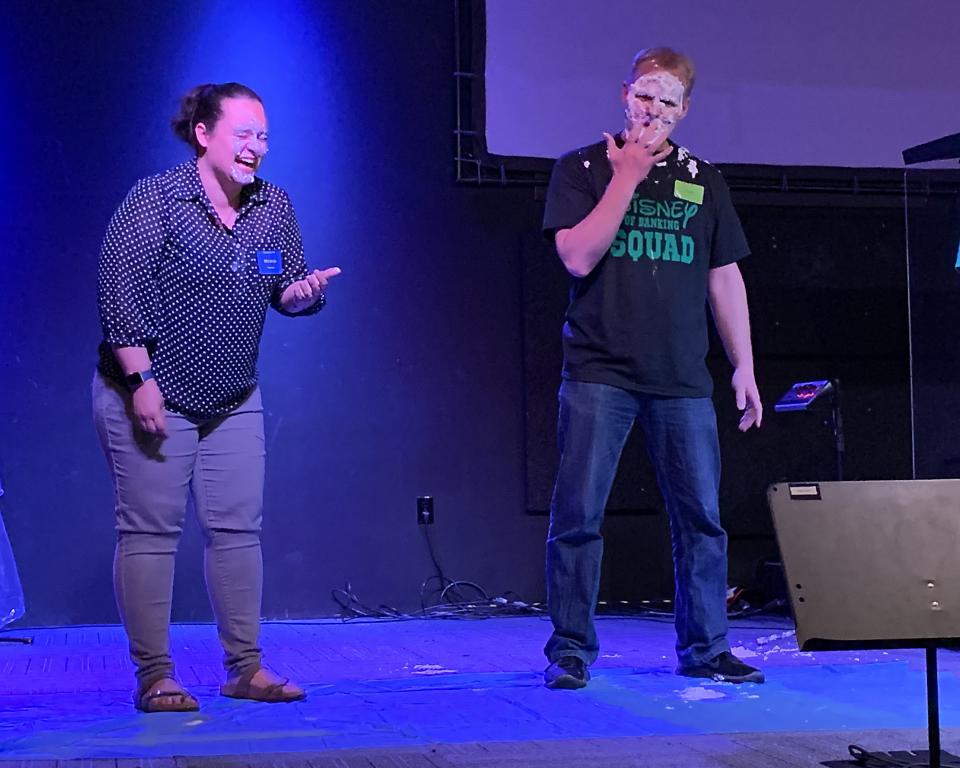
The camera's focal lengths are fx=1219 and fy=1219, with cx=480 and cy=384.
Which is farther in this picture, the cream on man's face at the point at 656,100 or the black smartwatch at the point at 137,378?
the cream on man's face at the point at 656,100

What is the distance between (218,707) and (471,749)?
0.72 metres

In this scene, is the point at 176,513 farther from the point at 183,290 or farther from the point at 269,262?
the point at 269,262

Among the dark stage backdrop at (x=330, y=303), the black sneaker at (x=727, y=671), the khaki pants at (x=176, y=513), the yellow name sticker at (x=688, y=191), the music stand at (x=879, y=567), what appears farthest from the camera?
the dark stage backdrop at (x=330, y=303)

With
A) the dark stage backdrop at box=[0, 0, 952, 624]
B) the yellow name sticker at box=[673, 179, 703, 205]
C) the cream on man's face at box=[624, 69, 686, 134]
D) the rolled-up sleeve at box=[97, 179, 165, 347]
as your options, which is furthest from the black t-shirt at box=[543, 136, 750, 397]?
the dark stage backdrop at box=[0, 0, 952, 624]

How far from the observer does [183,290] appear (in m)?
2.67

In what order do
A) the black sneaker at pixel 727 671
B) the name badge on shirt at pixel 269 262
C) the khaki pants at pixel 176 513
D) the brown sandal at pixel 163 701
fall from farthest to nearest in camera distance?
the black sneaker at pixel 727 671
the name badge on shirt at pixel 269 262
the khaki pants at pixel 176 513
the brown sandal at pixel 163 701

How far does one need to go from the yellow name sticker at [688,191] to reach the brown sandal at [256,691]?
58.6 inches

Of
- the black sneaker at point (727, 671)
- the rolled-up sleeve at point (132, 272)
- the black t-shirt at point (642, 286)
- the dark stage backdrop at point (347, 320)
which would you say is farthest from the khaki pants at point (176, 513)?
the dark stage backdrop at point (347, 320)

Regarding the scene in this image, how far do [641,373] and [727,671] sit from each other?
28.9 inches

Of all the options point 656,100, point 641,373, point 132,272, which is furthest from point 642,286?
point 132,272

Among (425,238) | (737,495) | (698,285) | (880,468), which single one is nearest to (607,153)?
(698,285)

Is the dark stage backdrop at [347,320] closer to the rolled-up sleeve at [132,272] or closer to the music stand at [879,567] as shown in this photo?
the rolled-up sleeve at [132,272]

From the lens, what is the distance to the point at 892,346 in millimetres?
5414

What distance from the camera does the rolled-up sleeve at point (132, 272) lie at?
→ 8.53 feet
